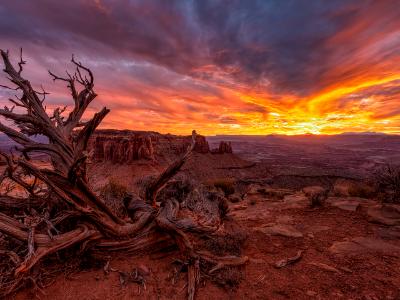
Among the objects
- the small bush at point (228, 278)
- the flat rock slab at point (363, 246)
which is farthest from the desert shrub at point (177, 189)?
the flat rock slab at point (363, 246)

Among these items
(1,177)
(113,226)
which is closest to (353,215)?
(113,226)

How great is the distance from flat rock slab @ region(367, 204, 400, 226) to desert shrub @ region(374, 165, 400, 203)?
125cm

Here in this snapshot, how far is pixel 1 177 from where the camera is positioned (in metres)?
4.44

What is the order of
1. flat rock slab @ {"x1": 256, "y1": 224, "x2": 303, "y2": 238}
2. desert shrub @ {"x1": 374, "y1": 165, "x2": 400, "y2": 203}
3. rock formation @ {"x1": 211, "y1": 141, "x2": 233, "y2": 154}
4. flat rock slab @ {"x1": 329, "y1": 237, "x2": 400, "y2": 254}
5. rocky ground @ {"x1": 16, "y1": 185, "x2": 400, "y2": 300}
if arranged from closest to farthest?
1. rocky ground @ {"x1": 16, "y1": 185, "x2": 400, "y2": 300}
2. flat rock slab @ {"x1": 329, "y1": 237, "x2": 400, "y2": 254}
3. flat rock slab @ {"x1": 256, "y1": 224, "x2": 303, "y2": 238}
4. desert shrub @ {"x1": 374, "y1": 165, "x2": 400, "y2": 203}
5. rock formation @ {"x1": 211, "y1": 141, "x2": 233, "y2": 154}

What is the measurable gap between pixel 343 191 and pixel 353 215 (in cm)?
497

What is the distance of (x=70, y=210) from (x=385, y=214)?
864 cm

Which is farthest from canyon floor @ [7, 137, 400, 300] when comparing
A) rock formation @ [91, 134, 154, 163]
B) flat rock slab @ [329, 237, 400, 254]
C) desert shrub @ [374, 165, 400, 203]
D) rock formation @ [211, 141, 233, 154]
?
rock formation @ [211, 141, 233, 154]

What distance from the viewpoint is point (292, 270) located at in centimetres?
474

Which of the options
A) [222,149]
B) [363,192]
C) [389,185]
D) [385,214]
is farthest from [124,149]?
[385,214]

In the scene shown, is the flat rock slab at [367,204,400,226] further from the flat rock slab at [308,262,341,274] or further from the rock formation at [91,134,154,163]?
the rock formation at [91,134,154,163]

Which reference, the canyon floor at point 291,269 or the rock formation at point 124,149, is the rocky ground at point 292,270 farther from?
the rock formation at point 124,149

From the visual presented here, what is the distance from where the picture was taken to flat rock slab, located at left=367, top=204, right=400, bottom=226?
704 centimetres

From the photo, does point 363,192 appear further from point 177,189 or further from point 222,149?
point 222,149

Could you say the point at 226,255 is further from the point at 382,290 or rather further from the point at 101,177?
the point at 101,177
